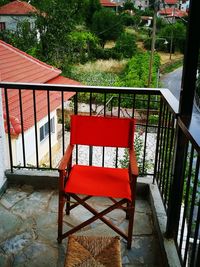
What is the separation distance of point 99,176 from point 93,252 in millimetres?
615

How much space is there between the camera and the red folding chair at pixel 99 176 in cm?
201

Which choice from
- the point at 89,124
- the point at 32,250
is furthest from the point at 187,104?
the point at 32,250

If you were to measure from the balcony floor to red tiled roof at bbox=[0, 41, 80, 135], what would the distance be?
3.55 metres

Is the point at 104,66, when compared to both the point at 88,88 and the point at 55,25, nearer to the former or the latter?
the point at 55,25

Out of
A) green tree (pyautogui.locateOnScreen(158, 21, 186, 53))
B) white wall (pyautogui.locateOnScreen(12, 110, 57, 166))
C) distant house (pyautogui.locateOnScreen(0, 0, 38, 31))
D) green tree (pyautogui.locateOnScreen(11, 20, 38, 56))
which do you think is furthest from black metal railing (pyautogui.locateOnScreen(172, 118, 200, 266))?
distant house (pyautogui.locateOnScreen(0, 0, 38, 31))

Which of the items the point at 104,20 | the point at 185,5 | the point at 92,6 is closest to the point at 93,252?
the point at 185,5

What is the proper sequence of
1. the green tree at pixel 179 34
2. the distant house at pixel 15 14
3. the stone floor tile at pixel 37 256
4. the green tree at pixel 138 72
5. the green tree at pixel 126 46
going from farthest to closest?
1. the green tree at pixel 126 46
2. the green tree at pixel 138 72
3. the distant house at pixel 15 14
4. the green tree at pixel 179 34
5. the stone floor tile at pixel 37 256

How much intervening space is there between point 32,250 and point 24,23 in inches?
601

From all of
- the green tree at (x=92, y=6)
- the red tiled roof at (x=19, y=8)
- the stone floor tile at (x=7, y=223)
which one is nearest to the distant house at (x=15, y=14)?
the red tiled roof at (x=19, y=8)

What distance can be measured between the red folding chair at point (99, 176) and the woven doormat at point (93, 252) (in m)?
0.20

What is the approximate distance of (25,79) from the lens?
8547mm

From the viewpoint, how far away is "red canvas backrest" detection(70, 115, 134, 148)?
2387mm

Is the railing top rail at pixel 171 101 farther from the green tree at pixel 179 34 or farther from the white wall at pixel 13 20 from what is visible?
the white wall at pixel 13 20

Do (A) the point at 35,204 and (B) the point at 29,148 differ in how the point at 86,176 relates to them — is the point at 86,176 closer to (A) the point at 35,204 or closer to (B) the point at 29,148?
(A) the point at 35,204
